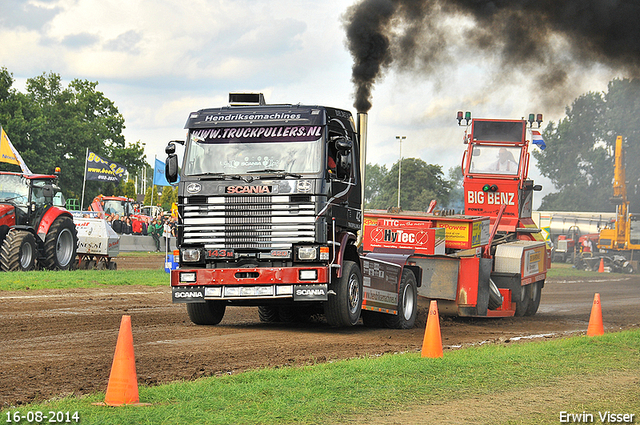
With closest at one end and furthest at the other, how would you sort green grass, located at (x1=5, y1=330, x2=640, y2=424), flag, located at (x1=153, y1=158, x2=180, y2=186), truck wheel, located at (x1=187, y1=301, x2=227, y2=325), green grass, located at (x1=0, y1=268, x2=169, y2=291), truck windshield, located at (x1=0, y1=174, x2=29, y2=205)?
green grass, located at (x1=5, y1=330, x2=640, y2=424)
truck wheel, located at (x1=187, y1=301, x2=227, y2=325)
green grass, located at (x1=0, y1=268, x2=169, y2=291)
truck windshield, located at (x1=0, y1=174, x2=29, y2=205)
flag, located at (x1=153, y1=158, x2=180, y2=186)

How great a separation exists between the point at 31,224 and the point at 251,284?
42.0 ft

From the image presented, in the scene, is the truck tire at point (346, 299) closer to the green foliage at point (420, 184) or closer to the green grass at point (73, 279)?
the green grass at point (73, 279)

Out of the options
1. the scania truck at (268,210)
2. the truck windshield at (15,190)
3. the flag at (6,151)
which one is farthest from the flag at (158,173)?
the scania truck at (268,210)

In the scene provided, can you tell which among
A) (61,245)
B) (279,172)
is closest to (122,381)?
(279,172)

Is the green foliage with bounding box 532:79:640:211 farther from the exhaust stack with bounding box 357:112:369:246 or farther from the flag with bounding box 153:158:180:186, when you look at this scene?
the exhaust stack with bounding box 357:112:369:246

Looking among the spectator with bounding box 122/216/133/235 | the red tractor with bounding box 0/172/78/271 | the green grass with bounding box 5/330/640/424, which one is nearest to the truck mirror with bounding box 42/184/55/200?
the red tractor with bounding box 0/172/78/271

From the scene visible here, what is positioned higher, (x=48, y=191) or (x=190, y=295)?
(x=48, y=191)

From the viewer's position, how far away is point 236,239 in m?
11.6

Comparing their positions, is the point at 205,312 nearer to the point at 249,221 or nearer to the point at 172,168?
the point at 249,221

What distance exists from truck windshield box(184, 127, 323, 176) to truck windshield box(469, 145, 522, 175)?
29.3 feet

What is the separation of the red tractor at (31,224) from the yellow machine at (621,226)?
101ft

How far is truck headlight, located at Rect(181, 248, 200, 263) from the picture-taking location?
461 inches

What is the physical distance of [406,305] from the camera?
14164 mm

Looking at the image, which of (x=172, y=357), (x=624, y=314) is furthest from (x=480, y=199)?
(x=172, y=357)
